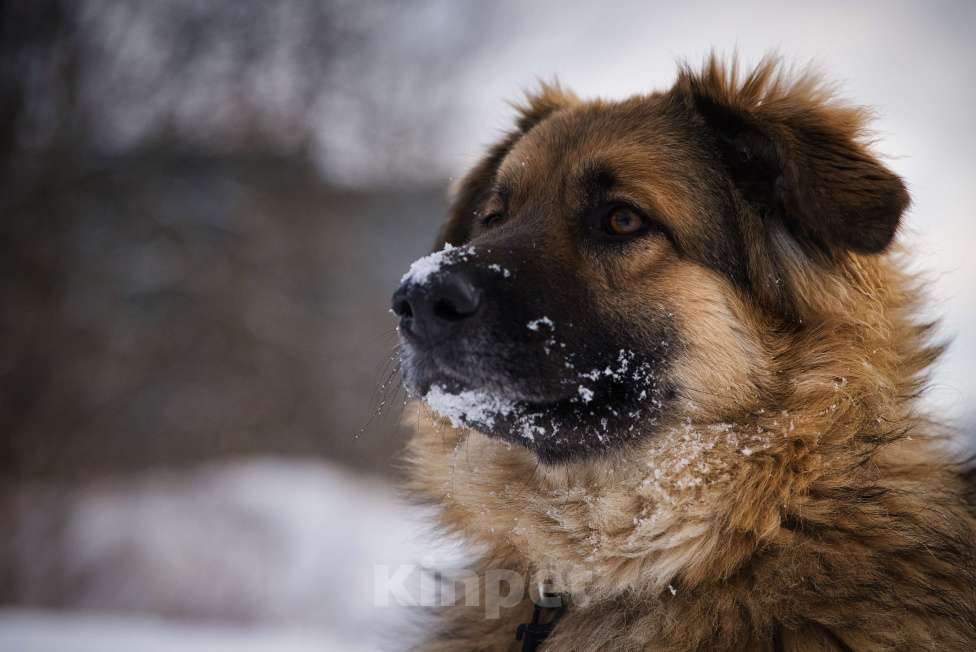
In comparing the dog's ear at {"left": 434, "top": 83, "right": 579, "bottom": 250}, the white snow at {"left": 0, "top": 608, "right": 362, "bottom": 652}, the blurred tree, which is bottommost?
the white snow at {"left": 0, "top": 608, "right": 362, "bottom": 652}

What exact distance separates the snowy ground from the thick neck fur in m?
4.83

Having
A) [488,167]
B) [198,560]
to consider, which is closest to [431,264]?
[488,167]

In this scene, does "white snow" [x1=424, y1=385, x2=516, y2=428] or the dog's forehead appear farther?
the dog's forehead

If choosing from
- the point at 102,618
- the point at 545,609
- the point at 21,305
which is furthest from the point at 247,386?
the point at 545,609

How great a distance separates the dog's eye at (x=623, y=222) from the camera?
8.80 ft

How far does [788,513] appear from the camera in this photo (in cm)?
230

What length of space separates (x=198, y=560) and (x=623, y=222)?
7274 mm

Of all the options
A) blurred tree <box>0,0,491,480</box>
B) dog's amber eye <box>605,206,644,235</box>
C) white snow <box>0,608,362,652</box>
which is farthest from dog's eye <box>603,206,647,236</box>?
blurred tree <box>0,0,491,480</box>

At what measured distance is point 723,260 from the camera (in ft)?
8.59

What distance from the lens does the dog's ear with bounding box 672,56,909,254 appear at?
7.57ft

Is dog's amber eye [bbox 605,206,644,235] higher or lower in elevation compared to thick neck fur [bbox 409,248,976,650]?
higher

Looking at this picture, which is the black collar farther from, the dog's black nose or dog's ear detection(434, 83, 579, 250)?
dog's ear detection(434, 83, 579, 250)

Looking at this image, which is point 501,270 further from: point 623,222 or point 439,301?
point 623,222

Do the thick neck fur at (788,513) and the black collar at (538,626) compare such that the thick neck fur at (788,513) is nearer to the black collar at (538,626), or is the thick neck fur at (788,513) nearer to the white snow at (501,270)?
the black collar at (538,626)
